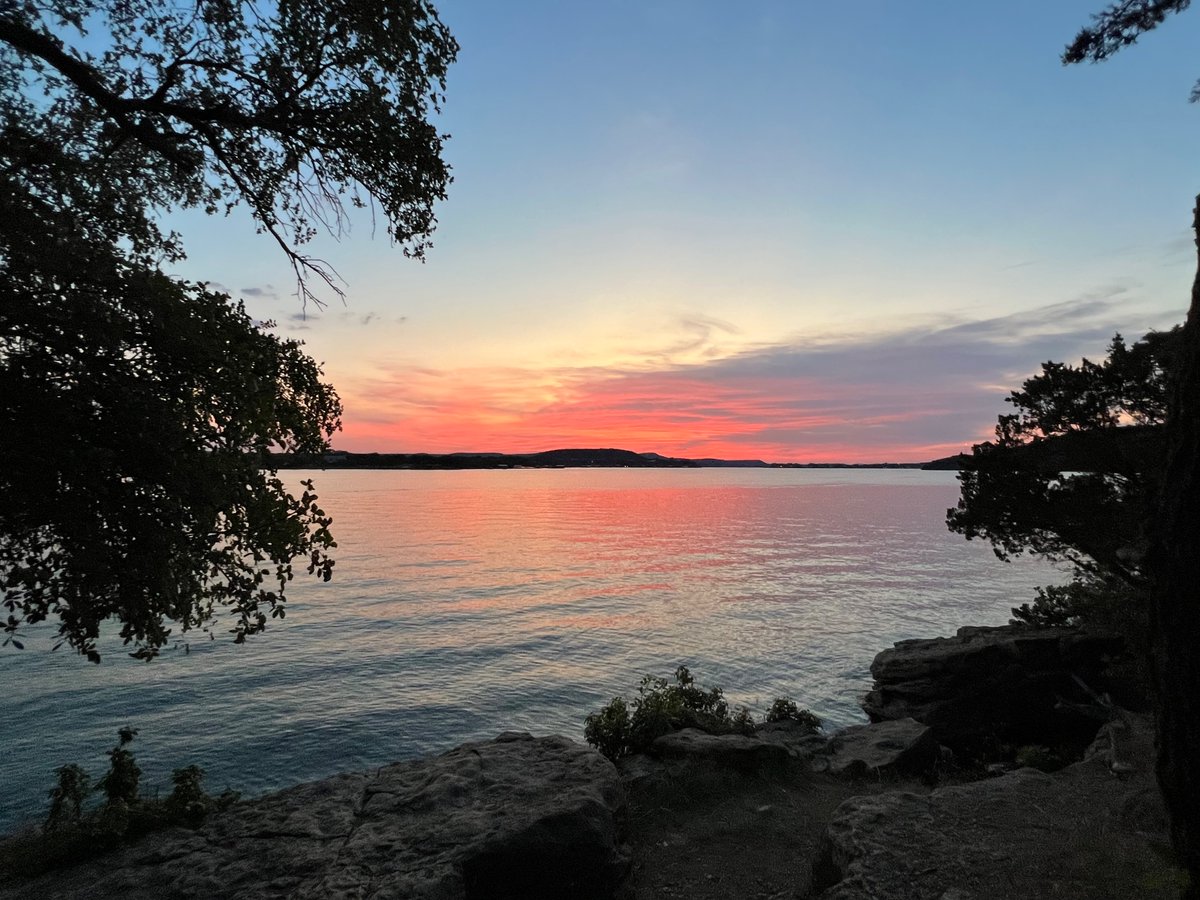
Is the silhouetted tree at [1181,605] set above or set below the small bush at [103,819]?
above

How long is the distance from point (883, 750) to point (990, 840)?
8.62m

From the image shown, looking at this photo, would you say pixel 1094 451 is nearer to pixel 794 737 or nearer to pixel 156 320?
pixel 794 737

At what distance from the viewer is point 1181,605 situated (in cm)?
618

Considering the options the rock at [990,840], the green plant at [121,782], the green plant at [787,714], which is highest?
the green plant at [121,782]

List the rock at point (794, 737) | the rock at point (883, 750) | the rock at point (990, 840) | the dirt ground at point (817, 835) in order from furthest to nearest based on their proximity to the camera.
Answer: the rock at point (794, 737) → the rock at point (883, 750) → the rock at point (990, 840) → the dirt ground at point (817, 835)

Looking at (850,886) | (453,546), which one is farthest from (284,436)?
(453,546)

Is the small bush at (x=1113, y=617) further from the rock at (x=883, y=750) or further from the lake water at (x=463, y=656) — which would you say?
the lake water at (x=463, y=656)

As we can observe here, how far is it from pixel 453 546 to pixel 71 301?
2627 inches

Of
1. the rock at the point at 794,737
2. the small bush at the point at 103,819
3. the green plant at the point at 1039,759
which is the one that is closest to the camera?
the small bush at the point at 103,819

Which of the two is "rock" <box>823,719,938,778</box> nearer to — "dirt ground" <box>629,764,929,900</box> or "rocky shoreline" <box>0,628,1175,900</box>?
"rocky shoreline" <box>0,628,1175,900</box>

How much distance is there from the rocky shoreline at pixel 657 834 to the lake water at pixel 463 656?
826 centimetres

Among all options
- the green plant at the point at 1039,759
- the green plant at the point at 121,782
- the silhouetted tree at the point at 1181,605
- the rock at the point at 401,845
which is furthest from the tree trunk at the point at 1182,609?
the green plant at the point at 1039,759

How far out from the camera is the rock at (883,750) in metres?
16.7

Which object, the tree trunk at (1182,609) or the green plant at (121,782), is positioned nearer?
the tree trunk at (1182,609)
